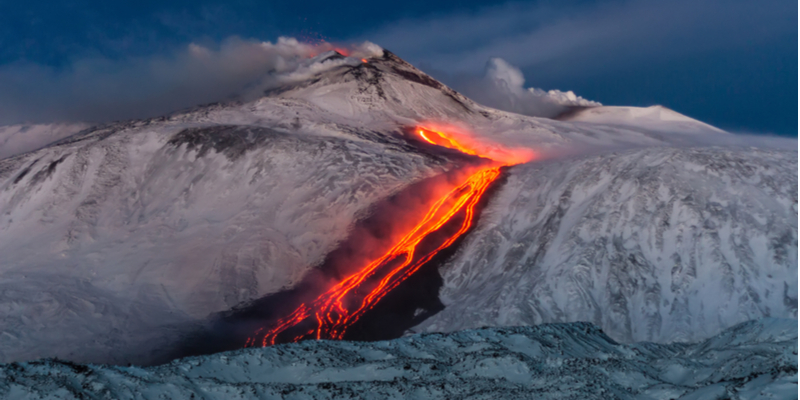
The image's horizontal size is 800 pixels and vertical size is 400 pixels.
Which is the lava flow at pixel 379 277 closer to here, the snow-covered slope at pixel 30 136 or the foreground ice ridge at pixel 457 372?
the foreground ice ridge at pixel 457 372

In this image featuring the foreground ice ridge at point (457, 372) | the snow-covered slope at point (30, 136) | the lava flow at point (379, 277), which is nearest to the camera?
the foreground ice ridge at point (457, 372)

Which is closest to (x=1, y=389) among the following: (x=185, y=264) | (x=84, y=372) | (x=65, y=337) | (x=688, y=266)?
(x=84, y=372)

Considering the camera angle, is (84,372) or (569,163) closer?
(84,372)

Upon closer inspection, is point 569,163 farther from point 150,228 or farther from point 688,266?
point 150,228

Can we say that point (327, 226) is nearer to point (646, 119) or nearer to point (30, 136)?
point (646, 119)

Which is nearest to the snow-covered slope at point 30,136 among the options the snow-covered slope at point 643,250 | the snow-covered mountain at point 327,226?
the snow-covered mountain at point 327,226

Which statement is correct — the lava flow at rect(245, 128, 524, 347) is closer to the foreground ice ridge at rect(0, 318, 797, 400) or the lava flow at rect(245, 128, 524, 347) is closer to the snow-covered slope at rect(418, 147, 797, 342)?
the snow-covered slope at rect(418, 147, 797, 342)
